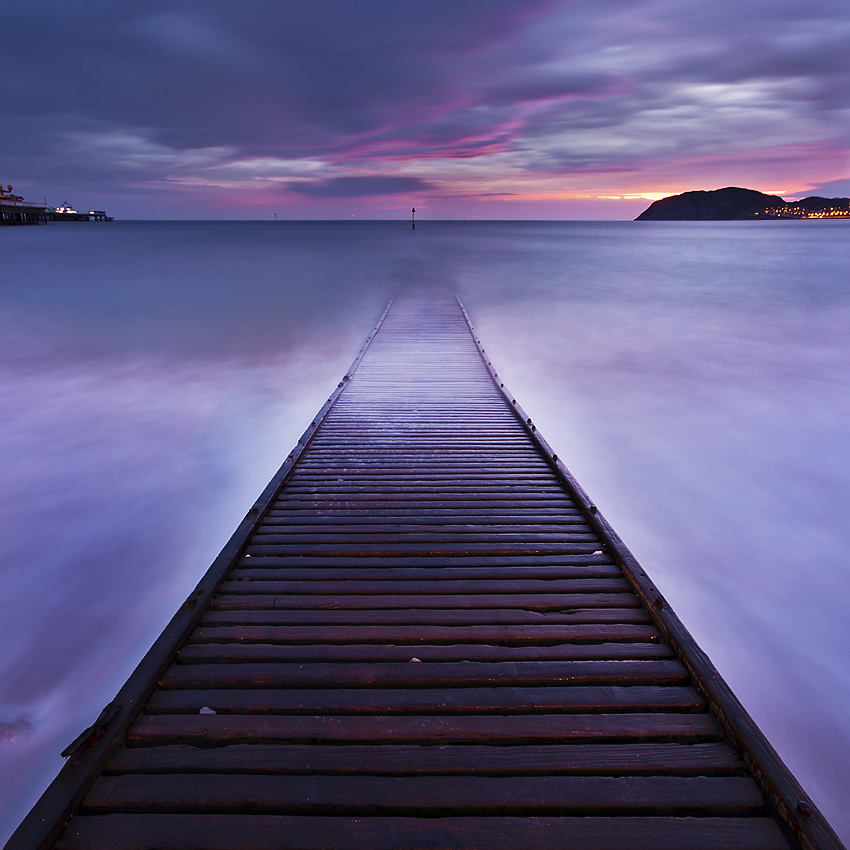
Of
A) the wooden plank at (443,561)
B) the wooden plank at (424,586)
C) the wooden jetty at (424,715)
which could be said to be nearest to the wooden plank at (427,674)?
the wooden jetty at (424,715)

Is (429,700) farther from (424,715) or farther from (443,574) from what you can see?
(443,574)

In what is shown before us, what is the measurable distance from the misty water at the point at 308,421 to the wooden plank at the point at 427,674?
4.97 feet

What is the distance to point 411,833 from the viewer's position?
81.1 inches

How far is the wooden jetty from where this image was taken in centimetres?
208

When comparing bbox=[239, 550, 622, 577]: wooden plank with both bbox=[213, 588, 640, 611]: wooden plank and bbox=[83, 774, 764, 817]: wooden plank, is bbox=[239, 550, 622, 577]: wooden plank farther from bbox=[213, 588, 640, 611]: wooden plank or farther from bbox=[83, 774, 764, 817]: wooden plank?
bbox=[83, 774, 764, 817]: wooden plank

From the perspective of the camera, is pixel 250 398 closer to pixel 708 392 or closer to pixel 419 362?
pixel 419 362

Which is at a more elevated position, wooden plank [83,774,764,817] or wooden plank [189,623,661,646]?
wooden plank [189,623,661,646]

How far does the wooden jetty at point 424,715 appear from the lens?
6.82ft

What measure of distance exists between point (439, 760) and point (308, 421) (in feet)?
23.9

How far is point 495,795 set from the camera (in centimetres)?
217

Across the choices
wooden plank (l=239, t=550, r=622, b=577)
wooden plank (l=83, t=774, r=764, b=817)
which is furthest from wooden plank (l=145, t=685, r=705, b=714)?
wooden plank (l=239, t=550, r=622, b=577)

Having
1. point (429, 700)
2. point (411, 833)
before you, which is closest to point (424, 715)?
point (429, 700)

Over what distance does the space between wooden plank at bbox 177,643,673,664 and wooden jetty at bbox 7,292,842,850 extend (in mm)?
11

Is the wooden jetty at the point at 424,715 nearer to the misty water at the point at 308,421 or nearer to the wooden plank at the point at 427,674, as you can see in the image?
the wooden plank at the point at 427,674
